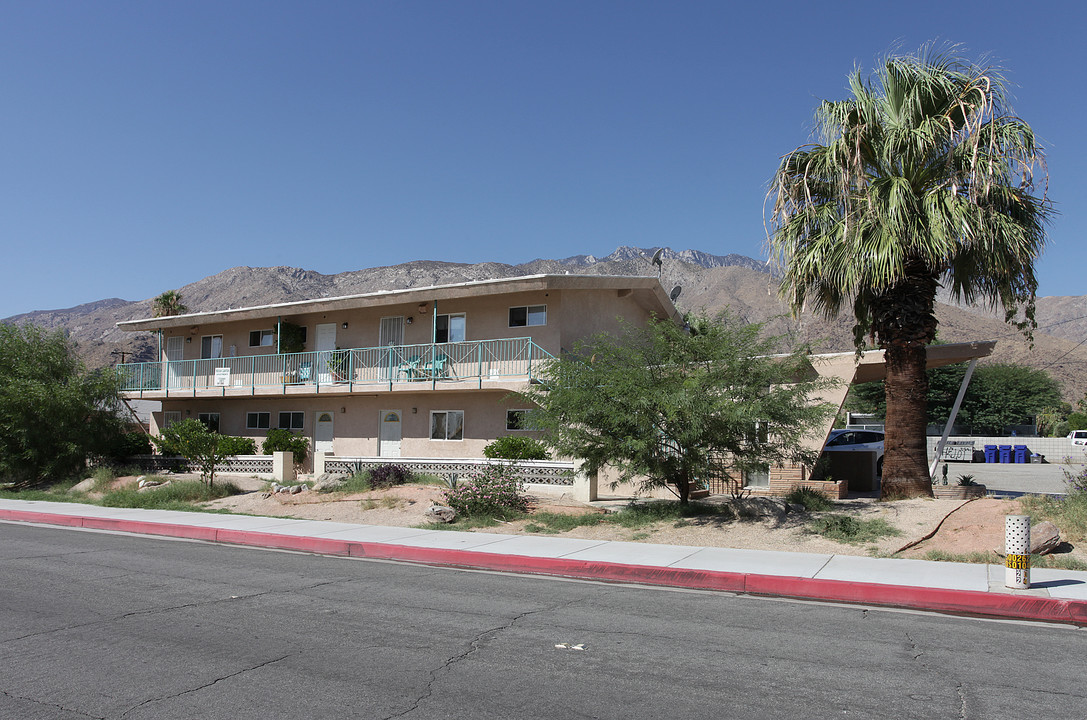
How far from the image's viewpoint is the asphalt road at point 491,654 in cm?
521

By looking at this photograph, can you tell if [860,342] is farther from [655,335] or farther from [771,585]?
[771,585]

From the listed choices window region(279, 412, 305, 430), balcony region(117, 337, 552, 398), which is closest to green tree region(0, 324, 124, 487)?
balcony region(117, 337, 552, 398)

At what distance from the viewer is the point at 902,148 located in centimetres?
1391

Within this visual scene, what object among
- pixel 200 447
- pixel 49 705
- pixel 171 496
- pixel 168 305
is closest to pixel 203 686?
pixel 49 705

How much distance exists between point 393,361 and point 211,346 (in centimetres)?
1139

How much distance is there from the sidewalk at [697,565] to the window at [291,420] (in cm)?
1332

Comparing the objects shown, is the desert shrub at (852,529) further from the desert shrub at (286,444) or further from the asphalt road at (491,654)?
the desert shrub at (286,444)

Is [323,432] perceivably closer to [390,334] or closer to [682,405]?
[390,334]

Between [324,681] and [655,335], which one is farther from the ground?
[655,335]

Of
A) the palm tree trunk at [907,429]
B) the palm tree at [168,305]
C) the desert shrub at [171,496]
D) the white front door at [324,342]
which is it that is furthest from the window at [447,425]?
the palm tree at [168,305]

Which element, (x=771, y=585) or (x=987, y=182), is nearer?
(x=771, y=585)

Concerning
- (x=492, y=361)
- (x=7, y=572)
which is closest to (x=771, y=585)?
(x=7, y=572)

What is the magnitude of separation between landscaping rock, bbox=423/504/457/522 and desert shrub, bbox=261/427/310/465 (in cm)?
1261

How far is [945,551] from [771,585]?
3492mm
